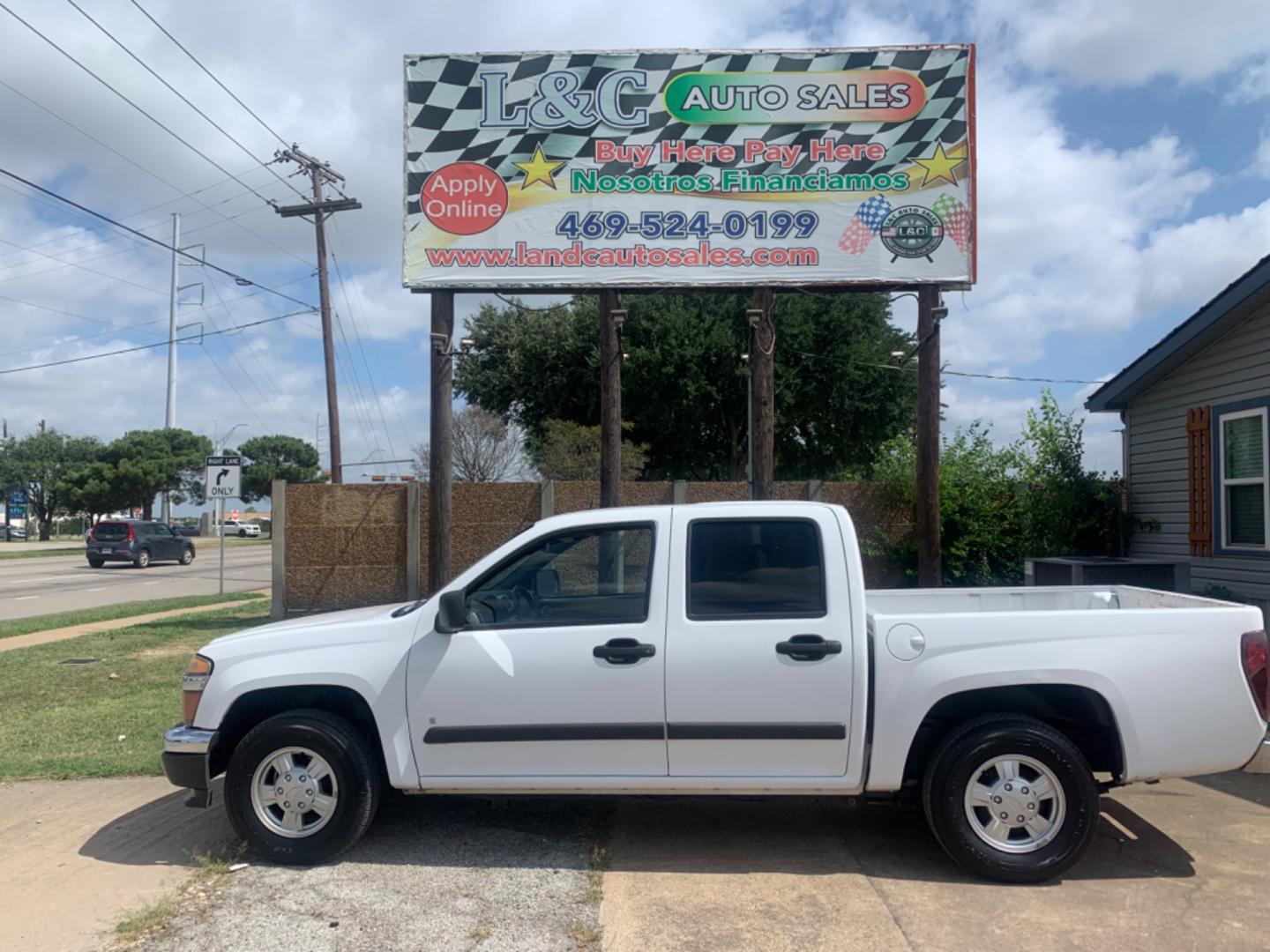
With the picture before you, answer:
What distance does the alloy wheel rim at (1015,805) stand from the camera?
4.89 m

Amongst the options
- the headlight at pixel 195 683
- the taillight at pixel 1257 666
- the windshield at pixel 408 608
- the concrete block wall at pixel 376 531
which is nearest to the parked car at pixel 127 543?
the concrete block wall at pixel 376 531

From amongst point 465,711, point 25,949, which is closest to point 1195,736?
point 465,711

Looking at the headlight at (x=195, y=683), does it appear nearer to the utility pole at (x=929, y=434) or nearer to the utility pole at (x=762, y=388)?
the utility pole at (x=762, y=388)

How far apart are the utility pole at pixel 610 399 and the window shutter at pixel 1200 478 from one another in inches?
242

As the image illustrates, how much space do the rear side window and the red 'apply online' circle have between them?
23.7 ft

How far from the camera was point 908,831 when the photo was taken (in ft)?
18.7

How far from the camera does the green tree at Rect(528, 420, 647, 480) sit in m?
26.7

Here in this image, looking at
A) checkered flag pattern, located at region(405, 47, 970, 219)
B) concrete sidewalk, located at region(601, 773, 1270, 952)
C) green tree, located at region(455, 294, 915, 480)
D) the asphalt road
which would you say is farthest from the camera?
green tree, located at region(455, 294, 915, 480)

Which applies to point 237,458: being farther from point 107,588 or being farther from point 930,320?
point 930,320

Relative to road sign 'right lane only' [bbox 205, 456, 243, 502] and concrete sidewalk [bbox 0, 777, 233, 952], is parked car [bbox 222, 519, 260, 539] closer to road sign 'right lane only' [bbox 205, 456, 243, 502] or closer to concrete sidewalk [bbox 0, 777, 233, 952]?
road sign 'right lane only' [bbox 205, 456, 243, 502]

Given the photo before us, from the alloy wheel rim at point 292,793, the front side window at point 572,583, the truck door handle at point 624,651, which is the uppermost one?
the front side window at point 572,583

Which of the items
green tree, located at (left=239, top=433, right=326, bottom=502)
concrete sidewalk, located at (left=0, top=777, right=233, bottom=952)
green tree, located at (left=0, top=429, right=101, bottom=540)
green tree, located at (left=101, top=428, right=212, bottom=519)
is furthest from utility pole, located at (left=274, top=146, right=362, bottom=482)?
green tree, located at (left=239, top=433, right=326, bottom=502)

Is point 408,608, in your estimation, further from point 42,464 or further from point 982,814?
point 42,464

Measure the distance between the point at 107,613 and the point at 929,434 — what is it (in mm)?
14149
